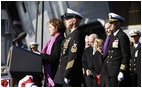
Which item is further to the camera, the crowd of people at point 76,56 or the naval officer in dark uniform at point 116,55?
the naval officer in dark uniform at point 116,55

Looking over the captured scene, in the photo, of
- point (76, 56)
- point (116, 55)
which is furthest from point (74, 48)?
point (116, 55)

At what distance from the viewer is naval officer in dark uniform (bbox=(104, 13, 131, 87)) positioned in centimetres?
325

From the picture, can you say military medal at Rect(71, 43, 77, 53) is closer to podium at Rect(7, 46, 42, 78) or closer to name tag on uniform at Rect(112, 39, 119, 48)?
podium at Rect(7, 46, 42, 78)

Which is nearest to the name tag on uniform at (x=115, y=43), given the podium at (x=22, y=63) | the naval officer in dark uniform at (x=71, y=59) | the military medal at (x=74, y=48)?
the naval officer in dark uniform at (x=71, y=59)

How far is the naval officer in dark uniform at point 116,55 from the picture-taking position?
10.7 ft

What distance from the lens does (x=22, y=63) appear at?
114 inches

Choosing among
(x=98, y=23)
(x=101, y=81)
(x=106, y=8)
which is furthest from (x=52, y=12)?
(x=101, y=81)

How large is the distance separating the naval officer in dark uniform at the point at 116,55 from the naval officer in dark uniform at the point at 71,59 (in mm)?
604

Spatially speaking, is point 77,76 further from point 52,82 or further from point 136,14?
point 136,14

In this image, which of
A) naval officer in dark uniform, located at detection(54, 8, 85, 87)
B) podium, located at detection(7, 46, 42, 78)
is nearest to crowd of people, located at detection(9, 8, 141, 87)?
naval officer in dark uniform, located at detection(54, 8, 85, 87)

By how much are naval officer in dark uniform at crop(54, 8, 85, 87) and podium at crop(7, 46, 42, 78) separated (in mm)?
294

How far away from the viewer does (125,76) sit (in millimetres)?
3258

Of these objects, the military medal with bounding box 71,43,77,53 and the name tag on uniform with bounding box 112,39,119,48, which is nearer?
A: the military medal with bounding box 71,43,77,53

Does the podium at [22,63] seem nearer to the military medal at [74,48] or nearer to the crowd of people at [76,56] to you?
the crowd of people at [76,56]
